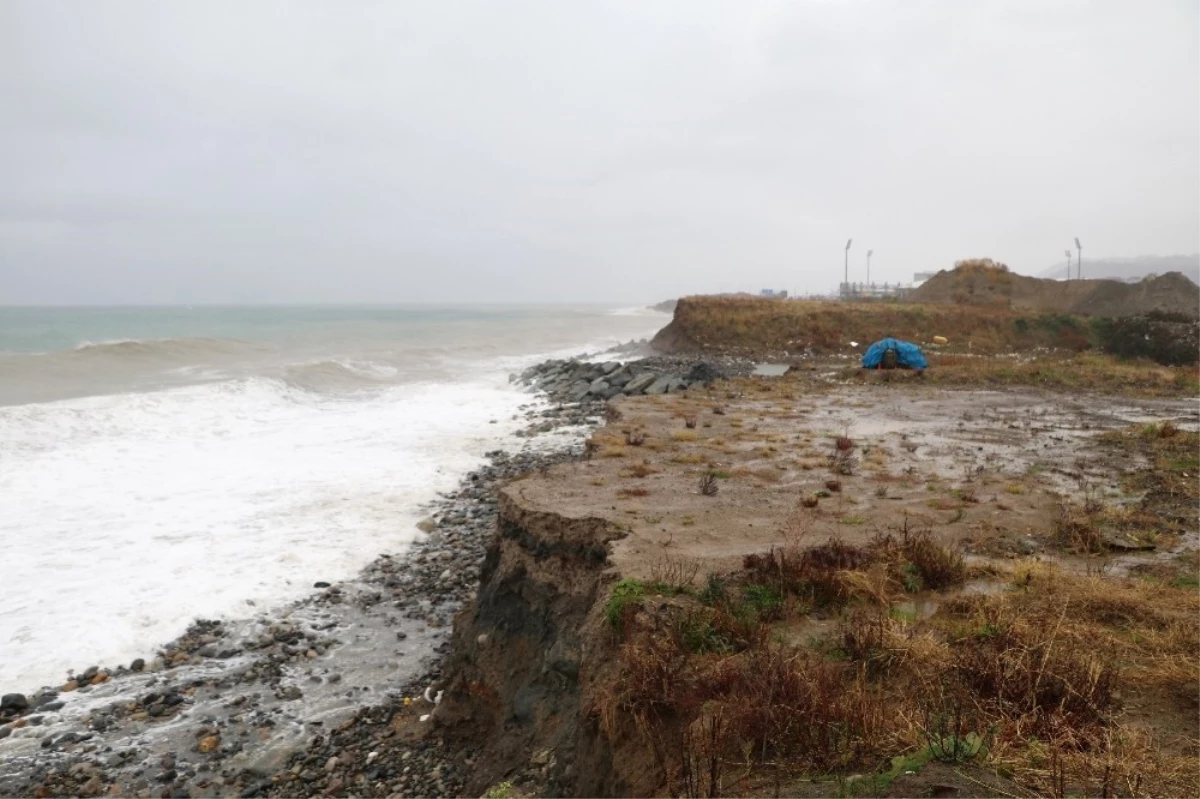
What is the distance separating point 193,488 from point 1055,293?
156ft

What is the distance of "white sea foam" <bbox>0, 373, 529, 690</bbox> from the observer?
877 cm

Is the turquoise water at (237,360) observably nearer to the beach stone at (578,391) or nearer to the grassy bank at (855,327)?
the beach stone at (578,391)

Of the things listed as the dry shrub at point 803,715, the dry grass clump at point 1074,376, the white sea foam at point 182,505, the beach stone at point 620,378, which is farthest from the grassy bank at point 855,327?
the dry shrub at point 803,715

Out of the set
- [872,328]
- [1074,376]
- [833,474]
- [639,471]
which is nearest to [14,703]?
[639,471]

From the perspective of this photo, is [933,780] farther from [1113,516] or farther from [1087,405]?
[1087,405]

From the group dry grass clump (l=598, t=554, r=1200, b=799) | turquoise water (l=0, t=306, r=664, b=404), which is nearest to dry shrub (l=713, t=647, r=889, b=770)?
dry grass clump (l=598, t=554, r=1200, b=799)

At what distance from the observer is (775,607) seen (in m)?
5.30

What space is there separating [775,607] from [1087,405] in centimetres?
1675

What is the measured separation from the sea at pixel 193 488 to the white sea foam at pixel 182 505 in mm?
37

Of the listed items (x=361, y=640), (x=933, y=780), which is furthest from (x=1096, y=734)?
(x=361, y=640)

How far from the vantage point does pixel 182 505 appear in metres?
12.8

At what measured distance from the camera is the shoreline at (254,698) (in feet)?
19.7

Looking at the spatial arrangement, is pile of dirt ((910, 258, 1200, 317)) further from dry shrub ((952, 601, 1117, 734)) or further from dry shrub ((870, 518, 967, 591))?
dry shrub ((952, 601, 1117, 734))

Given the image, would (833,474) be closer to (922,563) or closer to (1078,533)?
(1078,533)
